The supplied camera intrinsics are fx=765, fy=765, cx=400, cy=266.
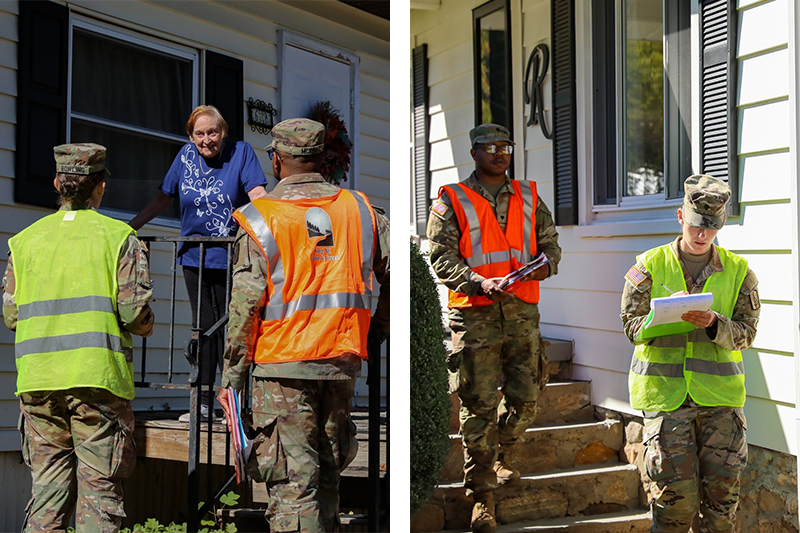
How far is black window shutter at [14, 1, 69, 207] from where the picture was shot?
4109mm

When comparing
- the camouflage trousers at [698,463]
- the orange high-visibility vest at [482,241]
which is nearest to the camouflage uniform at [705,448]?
the camouflage trousers at [698,463]

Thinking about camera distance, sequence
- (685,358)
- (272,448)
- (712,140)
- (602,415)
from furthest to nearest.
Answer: (602,415)
(712,140)
(685,358)
(272,448)

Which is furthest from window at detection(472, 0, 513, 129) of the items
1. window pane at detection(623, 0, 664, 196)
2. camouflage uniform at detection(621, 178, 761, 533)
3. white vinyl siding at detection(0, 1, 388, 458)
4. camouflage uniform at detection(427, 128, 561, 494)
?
camouflage uniform at detection(621, 178, 761, 533)

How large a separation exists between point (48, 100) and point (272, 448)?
2646 mm

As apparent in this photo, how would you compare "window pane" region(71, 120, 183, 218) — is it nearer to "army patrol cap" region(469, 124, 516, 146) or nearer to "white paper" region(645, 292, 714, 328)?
"army patrol cap" region(469, 124, 516, 146)

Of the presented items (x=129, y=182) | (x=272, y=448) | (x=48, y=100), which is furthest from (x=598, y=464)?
(x=48, y=100)

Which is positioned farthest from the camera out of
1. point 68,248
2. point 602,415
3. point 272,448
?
point 602,415

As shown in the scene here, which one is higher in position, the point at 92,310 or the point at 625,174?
the point at 625,174

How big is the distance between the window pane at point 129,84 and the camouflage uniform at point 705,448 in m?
3.39

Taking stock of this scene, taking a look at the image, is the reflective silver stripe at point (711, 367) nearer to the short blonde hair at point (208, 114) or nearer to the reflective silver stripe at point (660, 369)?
the reflective silver stripe at point (660, 369)

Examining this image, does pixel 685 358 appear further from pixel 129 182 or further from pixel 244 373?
pixel 129 182

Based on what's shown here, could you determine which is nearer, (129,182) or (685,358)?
(685,358)

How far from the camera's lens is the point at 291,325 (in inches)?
108

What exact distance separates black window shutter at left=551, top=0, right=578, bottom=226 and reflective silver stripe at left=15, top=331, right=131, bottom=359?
9.66 ft
